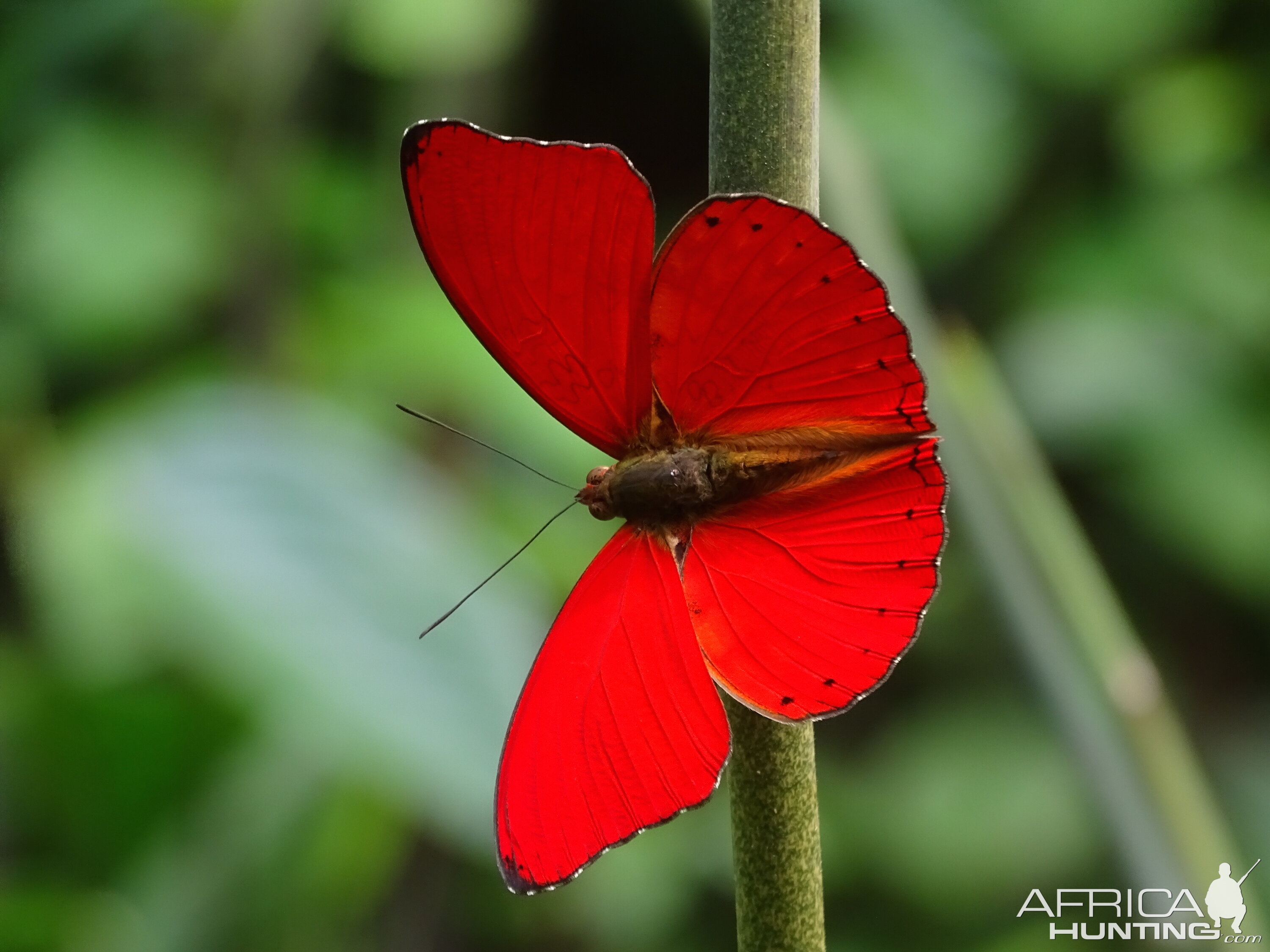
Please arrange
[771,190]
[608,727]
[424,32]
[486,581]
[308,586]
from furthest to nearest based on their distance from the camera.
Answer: [424,32], [308,586], [486,581], [608,727], [771,190]

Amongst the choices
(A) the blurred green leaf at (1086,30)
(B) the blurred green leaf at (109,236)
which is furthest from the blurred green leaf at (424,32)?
(A) the blurred green leaf at (1086,30)

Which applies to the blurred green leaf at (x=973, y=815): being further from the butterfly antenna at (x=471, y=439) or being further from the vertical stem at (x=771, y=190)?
the vertical stem at (x=771, y=190)

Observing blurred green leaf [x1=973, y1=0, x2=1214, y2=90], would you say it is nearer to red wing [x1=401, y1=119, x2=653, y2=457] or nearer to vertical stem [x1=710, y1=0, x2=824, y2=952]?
red wing [x1=401, y1=119, x2=653, y2=457]

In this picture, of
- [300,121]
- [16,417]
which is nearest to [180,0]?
[300,121]

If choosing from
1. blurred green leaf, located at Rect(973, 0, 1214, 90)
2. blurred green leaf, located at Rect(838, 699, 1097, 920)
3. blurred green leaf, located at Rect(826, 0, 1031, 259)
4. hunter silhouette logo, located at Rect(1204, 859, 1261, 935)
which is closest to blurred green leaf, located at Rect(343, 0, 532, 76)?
blurred green leaf, located at Rect(826, 0, 1031, 259)

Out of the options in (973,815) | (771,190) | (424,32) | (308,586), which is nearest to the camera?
(771,190)

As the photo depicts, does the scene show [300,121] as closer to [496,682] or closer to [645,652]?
[496,682]

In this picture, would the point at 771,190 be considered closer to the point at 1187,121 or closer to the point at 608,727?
the point at 608,727

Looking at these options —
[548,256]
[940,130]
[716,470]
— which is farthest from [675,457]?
[940,130]
